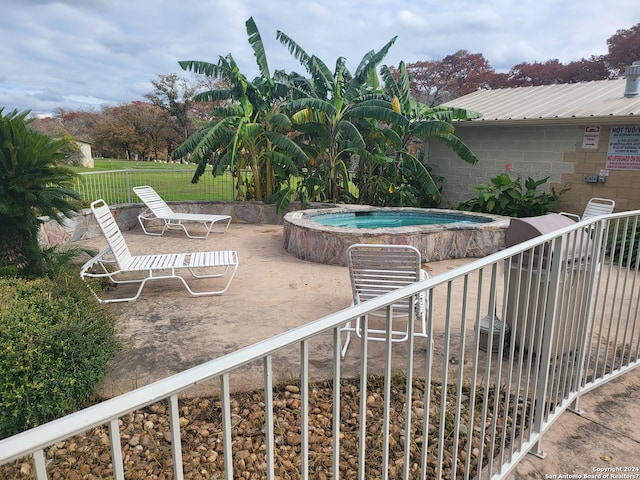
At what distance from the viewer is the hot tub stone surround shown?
7.03 metres

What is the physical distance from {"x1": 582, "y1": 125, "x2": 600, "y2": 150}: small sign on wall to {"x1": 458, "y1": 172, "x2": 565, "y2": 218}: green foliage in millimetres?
1073

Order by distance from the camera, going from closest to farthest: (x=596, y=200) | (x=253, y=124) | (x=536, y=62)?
(x=596, y=200), (x=253, y=124), (x=536, y=62)

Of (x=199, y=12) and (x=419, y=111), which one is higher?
(x=199, y=12)

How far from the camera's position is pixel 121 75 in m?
36.2

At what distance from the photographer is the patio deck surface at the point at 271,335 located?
2.48 metres

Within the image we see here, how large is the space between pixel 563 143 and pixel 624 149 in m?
1.38

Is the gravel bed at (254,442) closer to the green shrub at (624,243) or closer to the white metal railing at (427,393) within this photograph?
the white metal railing at (427,393)

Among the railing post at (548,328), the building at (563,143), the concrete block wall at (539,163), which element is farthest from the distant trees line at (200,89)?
the railing post at (548,328)

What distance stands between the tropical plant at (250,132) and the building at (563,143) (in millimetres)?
5011

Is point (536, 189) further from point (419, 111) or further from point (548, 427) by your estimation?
point (548, 427)

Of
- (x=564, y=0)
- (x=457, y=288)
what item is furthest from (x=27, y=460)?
(x=564, y=0)

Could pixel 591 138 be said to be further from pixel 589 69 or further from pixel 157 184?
pixel 589 69

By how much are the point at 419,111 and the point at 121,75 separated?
33.1 m

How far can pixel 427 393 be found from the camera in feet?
5.57
